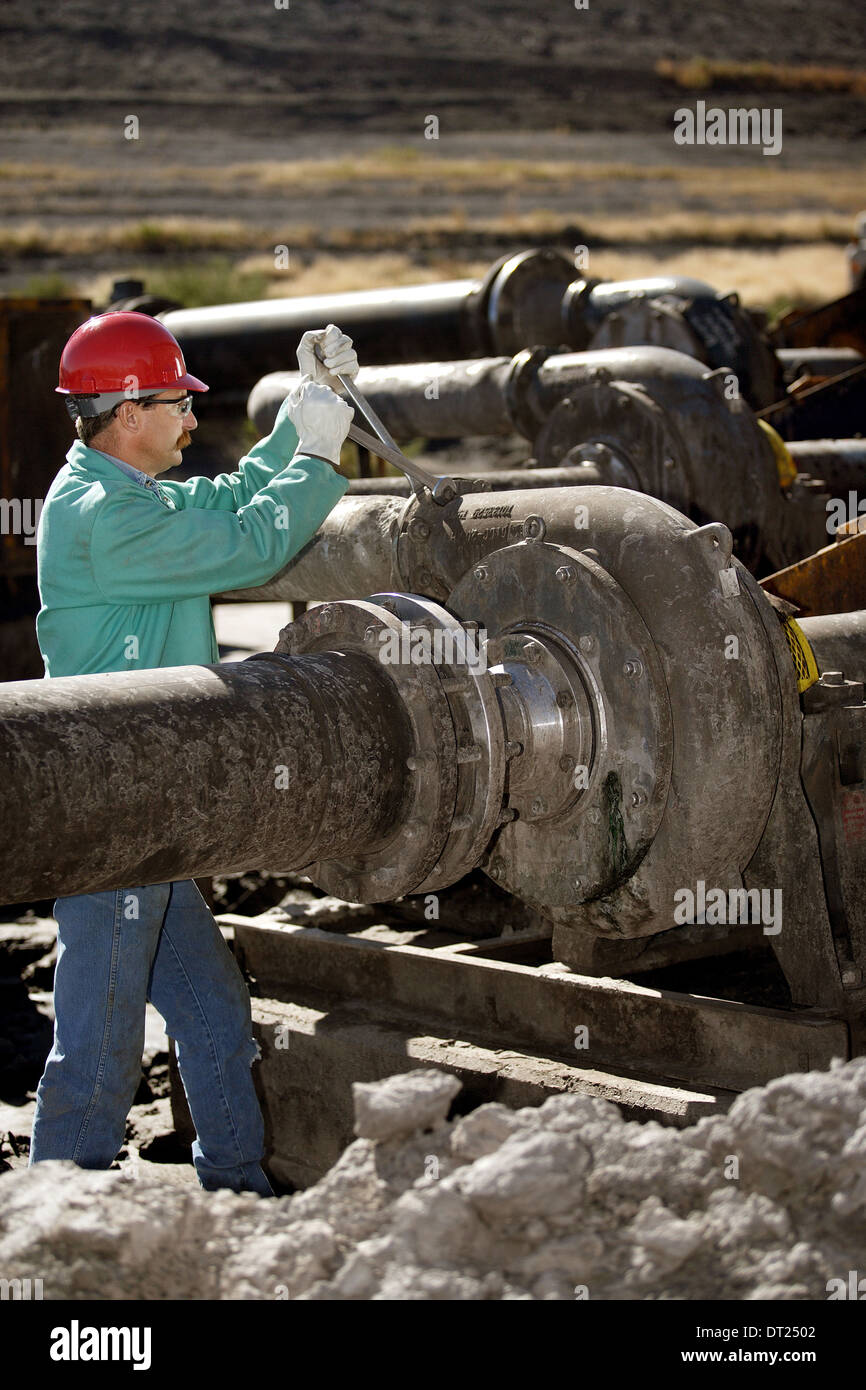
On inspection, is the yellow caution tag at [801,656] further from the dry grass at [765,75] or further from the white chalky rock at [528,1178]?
the dry grass at [765,75]

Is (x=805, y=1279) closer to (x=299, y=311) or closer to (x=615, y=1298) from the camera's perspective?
(x=615, y=1298)

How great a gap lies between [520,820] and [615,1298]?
1049 millimetres

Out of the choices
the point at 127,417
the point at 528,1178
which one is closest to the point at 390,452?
the point at 127,417

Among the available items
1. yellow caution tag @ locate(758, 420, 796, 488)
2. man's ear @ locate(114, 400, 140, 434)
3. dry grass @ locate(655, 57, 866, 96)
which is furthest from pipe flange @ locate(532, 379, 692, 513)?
dry grass @ locate(655, 57, 866, 96)

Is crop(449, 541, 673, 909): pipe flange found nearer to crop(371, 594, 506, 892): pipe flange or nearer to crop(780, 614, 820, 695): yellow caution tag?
crop(371, 594, 506, 892): pipe flange

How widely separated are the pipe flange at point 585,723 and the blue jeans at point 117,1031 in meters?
0.63

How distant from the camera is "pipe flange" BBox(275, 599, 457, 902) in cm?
246

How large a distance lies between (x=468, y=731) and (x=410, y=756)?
0.11m

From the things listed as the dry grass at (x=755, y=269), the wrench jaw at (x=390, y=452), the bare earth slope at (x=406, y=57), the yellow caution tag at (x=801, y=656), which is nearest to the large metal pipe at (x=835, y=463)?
the wrench jaw at (x=390, y=452)

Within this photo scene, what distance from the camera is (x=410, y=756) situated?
2467 millimetres

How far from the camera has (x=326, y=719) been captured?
7.79 ft

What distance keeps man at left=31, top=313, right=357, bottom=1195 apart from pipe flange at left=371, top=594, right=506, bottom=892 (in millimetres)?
286

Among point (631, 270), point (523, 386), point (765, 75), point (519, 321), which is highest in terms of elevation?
point (765, 75)

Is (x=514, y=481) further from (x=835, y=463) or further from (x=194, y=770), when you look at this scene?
(x=194, y=770)
